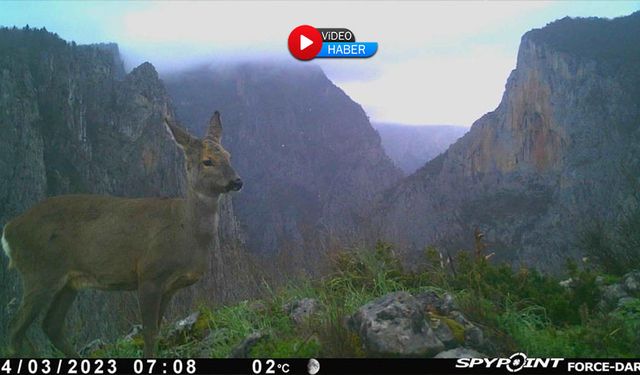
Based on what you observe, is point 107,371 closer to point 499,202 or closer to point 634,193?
point 634,193

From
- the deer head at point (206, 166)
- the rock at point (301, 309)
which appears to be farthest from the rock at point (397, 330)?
the deer head at point (206, 166)

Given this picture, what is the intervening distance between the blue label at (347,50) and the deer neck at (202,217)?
1.91 meters

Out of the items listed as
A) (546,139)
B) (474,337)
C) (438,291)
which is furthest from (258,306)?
(546,139)

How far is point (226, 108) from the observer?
56719 mm

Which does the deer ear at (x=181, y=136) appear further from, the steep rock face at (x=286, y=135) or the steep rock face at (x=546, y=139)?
the steep rock face at (x=546, y=139)

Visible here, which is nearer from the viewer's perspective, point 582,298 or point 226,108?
point 582,298

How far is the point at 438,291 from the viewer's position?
22.0 feet

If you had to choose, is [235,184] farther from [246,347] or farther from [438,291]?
[438,291]

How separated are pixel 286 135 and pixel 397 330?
62.3 metres

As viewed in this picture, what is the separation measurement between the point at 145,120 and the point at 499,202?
3295 centimetres

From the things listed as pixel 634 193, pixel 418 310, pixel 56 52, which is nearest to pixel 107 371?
pixel 418 310

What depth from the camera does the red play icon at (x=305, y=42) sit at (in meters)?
6.38

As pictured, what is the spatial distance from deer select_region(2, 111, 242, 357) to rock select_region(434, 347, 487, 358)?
2278 millimetres

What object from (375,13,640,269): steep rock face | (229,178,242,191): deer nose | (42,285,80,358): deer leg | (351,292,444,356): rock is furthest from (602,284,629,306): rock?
(375,13,640,269): steep rock face
